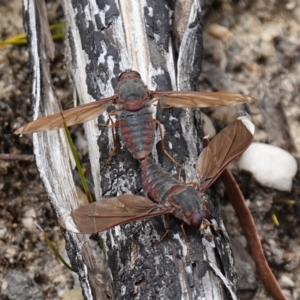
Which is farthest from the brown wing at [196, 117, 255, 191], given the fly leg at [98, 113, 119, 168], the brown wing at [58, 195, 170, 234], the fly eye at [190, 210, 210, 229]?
the fly leg at [98, 113, 119, 168]

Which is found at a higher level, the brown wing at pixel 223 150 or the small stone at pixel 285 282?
the brown wing at pixel 223 150

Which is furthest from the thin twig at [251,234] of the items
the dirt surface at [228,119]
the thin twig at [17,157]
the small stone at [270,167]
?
the thin twig at [17,157]

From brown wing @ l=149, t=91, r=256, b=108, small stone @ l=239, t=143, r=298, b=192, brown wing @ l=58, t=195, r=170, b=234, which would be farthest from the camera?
small stone @ l=239, t=143, r=298, b=192

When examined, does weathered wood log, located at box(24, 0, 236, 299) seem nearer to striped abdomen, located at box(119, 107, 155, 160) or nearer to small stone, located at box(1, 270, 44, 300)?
striped abdomen, located at box(119, 107, 155, 160)

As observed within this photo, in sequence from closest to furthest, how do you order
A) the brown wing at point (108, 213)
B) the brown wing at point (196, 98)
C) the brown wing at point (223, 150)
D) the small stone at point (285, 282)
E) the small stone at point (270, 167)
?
the brown wing at point (108, 213), the brown wing at point (223, 150), the brown wing at point (196, 98), the small stone at point (285, 282), the small stone at point (270, 167)

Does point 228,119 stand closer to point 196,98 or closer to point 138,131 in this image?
point 196,98

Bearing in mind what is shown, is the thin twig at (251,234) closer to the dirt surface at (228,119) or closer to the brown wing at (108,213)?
the dirt surface at (228,119)

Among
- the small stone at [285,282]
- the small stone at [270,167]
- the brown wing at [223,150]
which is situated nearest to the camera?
the brown wing at [223,150]
